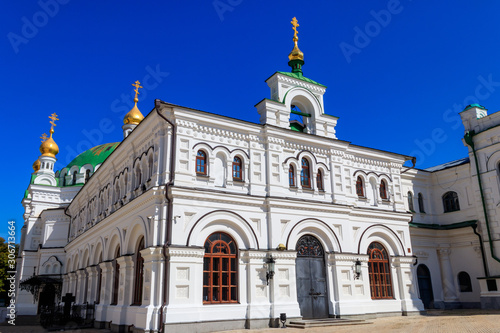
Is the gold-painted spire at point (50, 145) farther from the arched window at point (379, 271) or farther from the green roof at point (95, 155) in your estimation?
the arched window at point (379, 271)

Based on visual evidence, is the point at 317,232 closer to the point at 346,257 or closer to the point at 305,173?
the point at 346,257

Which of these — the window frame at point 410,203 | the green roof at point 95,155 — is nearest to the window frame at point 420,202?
the window frame at point 410,203

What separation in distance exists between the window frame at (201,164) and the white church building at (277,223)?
0.06m

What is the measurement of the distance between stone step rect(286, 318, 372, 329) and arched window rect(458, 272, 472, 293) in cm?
1014

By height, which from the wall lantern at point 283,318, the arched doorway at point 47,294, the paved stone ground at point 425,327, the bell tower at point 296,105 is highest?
the bell tower at point 296,105

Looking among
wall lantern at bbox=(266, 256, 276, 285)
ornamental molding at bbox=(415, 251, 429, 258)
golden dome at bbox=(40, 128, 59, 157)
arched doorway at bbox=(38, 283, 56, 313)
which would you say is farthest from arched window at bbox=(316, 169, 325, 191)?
golden dome at bbox=(40, 128, 59, 157)

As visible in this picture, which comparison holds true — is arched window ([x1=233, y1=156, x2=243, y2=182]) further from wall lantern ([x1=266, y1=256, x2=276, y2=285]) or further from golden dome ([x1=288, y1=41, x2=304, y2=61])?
golden dome ([x1=288, y1=41, x2=304, y2=61])

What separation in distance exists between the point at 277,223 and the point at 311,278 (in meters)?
2.86

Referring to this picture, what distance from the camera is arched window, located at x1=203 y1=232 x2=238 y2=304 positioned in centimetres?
1526

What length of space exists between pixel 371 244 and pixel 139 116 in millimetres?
23902

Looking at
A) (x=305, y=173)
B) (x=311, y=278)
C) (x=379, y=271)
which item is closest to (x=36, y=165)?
(x=305, y=173)

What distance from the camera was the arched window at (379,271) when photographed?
19.5 metres

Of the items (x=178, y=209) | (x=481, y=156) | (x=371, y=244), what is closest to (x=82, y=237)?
(x=178, y=209)

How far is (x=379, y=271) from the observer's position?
1995 centimetres
